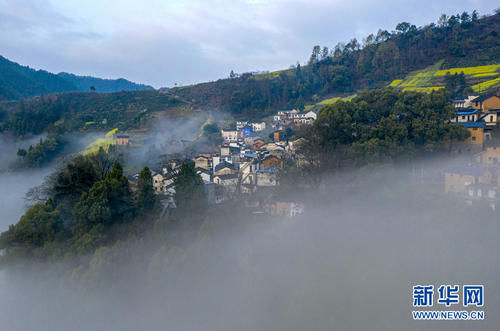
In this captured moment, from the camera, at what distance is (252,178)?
1101 centimetres

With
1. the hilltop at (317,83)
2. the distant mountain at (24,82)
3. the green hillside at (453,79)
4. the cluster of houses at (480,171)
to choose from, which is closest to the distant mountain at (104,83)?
the distant mountain at (24,82)

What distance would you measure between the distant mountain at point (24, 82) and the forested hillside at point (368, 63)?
2376cm

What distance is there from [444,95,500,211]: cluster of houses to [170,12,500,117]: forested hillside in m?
12.6

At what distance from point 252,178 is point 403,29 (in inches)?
901

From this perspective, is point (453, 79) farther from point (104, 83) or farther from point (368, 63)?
point (104, 83)

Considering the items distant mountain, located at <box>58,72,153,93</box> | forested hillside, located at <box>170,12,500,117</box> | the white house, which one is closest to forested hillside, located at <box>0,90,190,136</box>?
forested hillside, located at <box>170,12,500,117</box>

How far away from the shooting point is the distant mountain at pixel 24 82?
38.9m

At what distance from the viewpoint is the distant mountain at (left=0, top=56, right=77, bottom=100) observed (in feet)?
128

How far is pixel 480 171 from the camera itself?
7164mm

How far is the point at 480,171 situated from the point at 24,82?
2082 inches

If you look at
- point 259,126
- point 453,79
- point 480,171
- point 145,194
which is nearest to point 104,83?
point 259,126

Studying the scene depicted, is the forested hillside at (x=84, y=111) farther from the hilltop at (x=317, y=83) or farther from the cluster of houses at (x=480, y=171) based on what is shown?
the cluster of houses at (x=480, y=171)

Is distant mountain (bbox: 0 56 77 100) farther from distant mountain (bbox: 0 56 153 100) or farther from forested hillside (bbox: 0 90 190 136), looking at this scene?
forested hillside (bbox: 0 90 190 136)

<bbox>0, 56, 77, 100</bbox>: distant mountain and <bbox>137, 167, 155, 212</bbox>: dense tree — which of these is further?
<bbox>0, 56, 77, 100</bbox>: distant mountain
